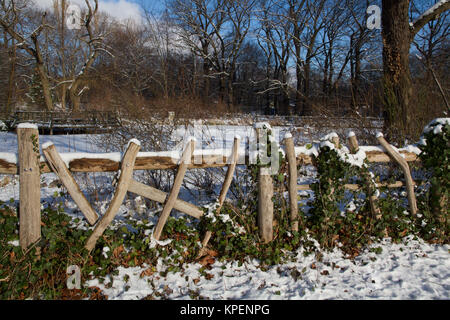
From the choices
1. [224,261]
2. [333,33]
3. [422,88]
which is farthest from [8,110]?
[333,33]

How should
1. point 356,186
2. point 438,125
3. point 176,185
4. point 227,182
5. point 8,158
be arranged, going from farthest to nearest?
point 356,186, point 438,125, point 227,182, point 176,185, point 8,158

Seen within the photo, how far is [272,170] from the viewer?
301cm

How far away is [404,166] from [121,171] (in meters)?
3.49

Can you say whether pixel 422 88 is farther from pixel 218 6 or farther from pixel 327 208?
pixel 218 6

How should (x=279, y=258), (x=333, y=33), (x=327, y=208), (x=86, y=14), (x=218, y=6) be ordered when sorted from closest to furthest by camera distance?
(x=279, y=258) → (x=327, y=208) → (x=86, y=14) → (x=333, y=33) → (x=218, y=6)

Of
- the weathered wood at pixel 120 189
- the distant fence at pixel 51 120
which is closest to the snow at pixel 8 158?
the weathered wood at pixel 120 189

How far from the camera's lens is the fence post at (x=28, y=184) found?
249 centimetres

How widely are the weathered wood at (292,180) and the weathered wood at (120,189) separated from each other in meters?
1.69

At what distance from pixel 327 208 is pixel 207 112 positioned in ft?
10.6

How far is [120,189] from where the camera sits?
107 inches

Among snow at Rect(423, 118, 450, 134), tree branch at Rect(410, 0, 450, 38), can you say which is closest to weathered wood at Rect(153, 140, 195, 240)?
snow at Rect(423, 118, 450, 134)

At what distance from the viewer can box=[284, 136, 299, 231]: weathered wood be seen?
9.96 feet

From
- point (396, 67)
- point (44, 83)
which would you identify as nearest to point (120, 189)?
point (396, 67)

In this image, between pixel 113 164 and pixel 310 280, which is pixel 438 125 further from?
pixel 113 164
